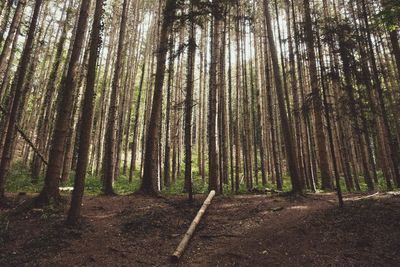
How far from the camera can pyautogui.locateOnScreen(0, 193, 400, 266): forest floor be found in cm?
497

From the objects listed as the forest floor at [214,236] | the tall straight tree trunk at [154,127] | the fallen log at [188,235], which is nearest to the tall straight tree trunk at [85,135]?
the forest floor at [214,236]

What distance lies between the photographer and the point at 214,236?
6.29 m

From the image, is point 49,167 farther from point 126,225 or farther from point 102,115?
point 102,115

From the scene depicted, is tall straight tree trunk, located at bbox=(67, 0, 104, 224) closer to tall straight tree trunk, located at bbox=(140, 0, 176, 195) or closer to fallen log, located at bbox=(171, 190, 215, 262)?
fallen log, located at bbox=(171, 190, 215, 262)

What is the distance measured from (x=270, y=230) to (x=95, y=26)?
6.32m

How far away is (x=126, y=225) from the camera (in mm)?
6547

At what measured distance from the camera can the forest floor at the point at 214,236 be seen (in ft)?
16.3

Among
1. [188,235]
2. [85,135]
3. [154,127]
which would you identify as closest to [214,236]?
[188,235]

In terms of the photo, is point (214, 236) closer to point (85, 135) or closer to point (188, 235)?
point (188, 235)

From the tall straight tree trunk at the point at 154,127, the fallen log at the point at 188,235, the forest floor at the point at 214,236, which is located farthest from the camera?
the tall straight tree trunk at the point at 154,127

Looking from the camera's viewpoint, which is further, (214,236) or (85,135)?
(214,236)

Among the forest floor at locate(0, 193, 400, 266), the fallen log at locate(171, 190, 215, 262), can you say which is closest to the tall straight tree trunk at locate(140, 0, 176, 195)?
the forest floor at locate(0, 193, 400, 266)

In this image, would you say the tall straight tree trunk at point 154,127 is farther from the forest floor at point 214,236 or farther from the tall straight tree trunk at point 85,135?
the tall straight tree trunk at point 85,135

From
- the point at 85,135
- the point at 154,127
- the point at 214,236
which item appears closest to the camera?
the point at 85,135
